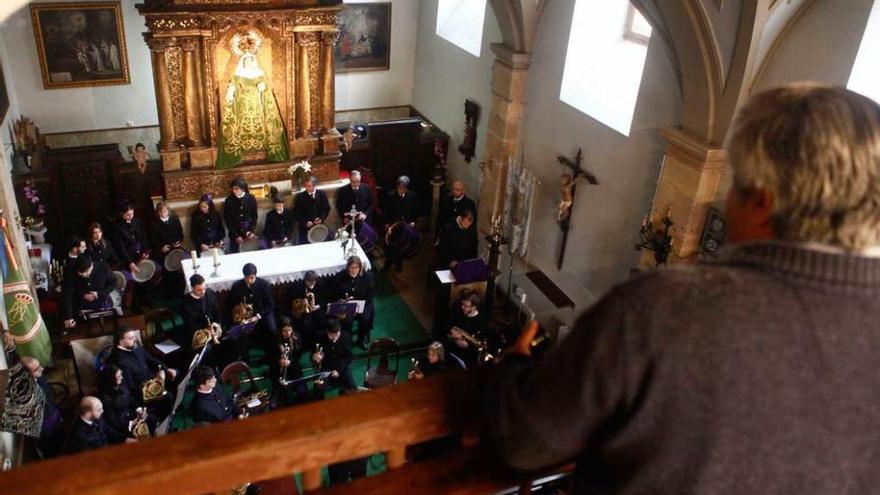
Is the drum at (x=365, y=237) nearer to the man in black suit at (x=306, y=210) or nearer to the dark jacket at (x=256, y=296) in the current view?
the man in black suit at (x=306, y=210)

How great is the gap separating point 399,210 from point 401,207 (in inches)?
2.4

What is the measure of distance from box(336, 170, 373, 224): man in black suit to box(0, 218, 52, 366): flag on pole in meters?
5.04

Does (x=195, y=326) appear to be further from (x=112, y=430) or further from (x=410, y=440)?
(x=410, y=440)

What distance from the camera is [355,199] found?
38.7 ft

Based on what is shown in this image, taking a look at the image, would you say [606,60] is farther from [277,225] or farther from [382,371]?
[277,225]

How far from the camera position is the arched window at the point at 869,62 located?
19.9ft

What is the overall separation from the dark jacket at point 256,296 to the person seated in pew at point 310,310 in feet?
1.08

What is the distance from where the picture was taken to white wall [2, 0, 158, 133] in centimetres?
1217

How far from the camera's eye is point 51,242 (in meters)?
11.7

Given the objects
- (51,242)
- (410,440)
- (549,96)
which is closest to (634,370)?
(410,440)

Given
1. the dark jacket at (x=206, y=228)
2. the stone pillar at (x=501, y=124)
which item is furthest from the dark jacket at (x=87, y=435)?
the stone pillar at (x=501, y=124)

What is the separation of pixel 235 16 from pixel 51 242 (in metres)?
Answer: 4.72

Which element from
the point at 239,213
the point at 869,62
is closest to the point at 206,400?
the point at 239,213

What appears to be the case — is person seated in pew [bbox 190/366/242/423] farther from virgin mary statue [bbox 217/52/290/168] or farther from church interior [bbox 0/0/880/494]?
virgin mary statue [bbox 217/52/290/168]
